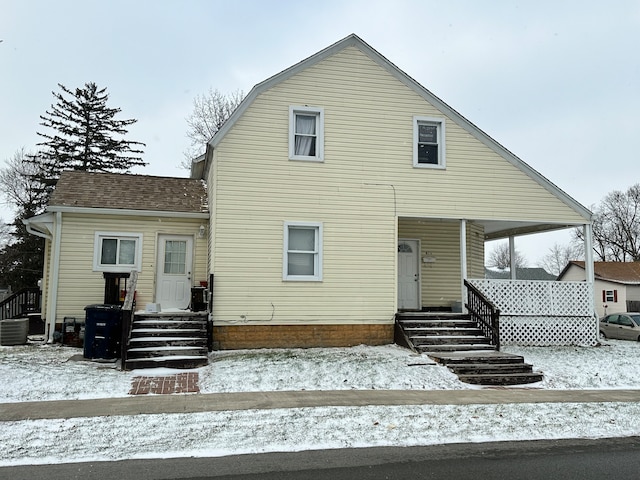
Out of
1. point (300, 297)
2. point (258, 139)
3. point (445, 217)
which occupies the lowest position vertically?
point (300, 297)

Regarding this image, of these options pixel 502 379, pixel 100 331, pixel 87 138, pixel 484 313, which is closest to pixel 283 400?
pixel 502 379

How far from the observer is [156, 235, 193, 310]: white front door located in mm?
14219

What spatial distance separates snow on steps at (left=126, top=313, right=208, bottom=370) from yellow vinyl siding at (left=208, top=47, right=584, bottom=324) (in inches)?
34.1

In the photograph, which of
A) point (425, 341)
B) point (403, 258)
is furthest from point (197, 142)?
point (425, 341)

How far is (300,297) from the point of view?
12.8 metres

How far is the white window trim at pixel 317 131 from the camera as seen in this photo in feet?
43.2

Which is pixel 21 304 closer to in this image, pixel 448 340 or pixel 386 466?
pixel 448 340

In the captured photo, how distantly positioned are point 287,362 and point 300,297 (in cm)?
236

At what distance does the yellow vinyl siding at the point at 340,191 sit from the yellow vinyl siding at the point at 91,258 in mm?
2184

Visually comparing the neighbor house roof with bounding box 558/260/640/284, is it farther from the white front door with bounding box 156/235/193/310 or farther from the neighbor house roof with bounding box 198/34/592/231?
the white front door with bounding box 156/235/193/310

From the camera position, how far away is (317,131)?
13.4 meters

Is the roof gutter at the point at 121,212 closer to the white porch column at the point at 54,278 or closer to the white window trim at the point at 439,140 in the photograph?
the white porch column at the point at 54,278

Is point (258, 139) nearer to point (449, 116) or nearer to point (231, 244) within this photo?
point (231, 244)

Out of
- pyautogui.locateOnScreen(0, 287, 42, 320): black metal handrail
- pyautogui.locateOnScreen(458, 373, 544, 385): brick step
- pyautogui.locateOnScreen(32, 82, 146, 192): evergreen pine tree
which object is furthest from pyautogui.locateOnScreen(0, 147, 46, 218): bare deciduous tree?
pyautogui.locateOnScreen(458, 373, 544, 385): brick step
